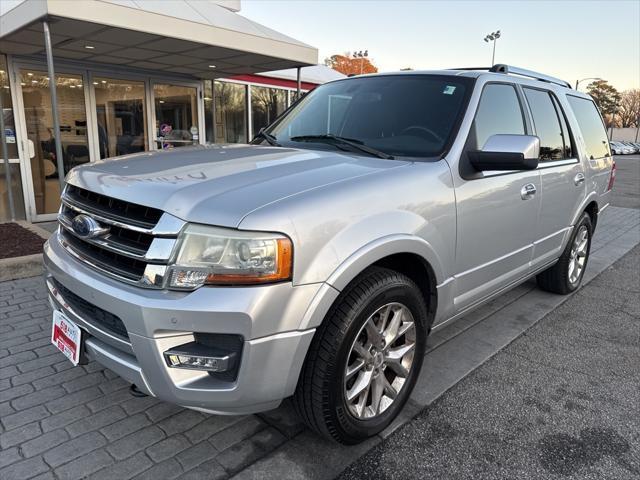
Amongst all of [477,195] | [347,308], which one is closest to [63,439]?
[347,308]

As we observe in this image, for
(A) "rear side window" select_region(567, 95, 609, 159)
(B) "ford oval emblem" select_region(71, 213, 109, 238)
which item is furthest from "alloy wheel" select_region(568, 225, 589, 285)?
(B) "ford oval emblem" select_region(71, 213, 109, 238)

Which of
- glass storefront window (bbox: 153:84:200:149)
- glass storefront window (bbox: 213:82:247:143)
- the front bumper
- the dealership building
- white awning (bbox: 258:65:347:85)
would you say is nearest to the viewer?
the front bumper

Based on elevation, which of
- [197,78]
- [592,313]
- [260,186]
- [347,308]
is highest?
[197,78]

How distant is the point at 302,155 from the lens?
2736 millimetres

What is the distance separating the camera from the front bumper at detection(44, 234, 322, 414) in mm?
1833

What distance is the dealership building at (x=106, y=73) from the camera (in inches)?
234

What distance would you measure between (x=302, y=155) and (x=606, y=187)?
4.05 metres

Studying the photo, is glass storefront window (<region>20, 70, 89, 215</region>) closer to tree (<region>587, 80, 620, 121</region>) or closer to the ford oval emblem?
the ford oval emblem

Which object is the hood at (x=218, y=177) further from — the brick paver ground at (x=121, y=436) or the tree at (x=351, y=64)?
the tree at (x=351, y=64)

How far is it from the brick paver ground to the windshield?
5.24ft

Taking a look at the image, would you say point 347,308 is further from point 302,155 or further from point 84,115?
point 84,115

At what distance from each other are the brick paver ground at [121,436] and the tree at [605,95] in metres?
100.0

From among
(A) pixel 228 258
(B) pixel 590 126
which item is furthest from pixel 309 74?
(A) pixel 228 258

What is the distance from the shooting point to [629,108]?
9200cm
